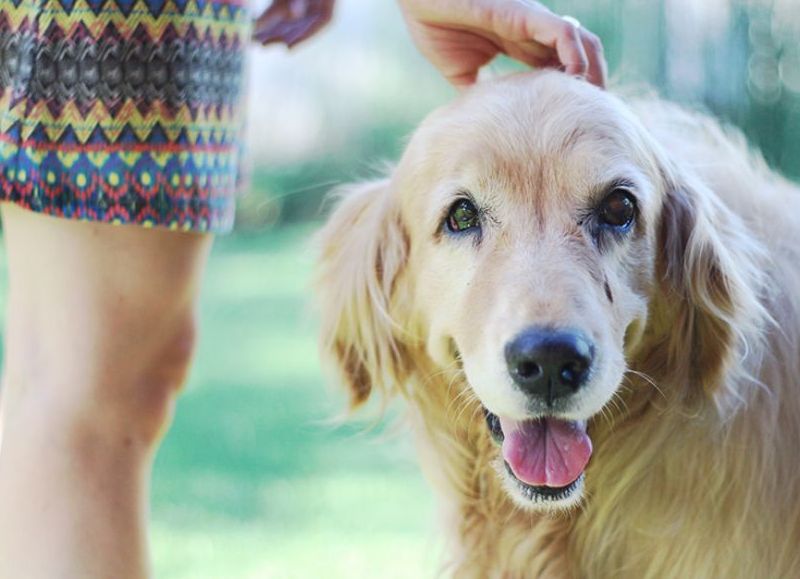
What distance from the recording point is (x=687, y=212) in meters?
2.67

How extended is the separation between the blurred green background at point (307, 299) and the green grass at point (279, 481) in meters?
0.01

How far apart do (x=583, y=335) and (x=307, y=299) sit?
1.05 meters

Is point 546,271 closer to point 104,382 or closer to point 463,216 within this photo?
point 463,216

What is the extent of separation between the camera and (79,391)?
2.35 metres

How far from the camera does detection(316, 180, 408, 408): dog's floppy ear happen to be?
2.83 metres

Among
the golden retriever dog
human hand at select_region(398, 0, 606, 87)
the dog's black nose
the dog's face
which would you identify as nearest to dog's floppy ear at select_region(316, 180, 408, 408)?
the golden retriever dog

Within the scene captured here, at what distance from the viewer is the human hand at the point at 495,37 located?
2.71 metres

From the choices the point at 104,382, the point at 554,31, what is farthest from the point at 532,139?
the point at 104,382

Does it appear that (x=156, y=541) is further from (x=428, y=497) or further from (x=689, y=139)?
(x=689, y=139)

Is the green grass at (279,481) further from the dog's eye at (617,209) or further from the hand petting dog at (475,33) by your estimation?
the dog's eye at (617,209)

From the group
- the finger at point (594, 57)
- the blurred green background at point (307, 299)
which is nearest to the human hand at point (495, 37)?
the finger at point (594, 57)

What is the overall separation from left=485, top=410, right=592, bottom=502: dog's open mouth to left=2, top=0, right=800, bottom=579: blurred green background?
617 mm

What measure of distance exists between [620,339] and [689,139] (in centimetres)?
85

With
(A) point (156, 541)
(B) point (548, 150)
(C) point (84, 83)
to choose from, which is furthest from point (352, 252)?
(A) point (156, 541)
